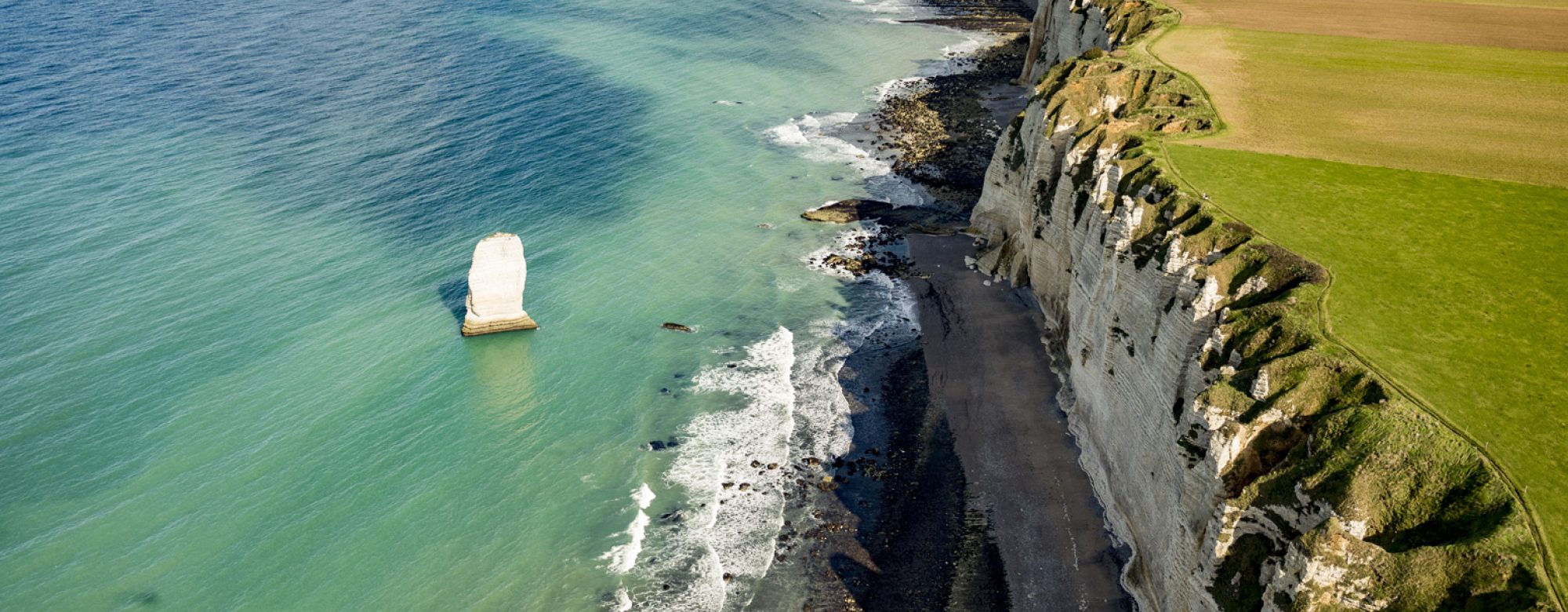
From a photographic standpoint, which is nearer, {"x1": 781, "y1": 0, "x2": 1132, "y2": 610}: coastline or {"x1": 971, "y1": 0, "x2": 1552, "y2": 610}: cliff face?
{"x1": 971, "y1": 0, "x2": 1552, "y2": 610}: cliff face

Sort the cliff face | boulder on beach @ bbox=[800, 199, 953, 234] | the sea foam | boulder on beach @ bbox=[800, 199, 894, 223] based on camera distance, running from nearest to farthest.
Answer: the cliff face, the sea foam, boulder on beach @ bbox=[800, 199, 953, 234], boulder on beach @ bbox=[800, 199, 894, 223]

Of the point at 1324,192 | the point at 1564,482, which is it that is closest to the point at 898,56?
the point at 1324,192

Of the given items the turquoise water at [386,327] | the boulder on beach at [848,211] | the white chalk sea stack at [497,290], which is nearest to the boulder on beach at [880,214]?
the boulder on beach at [848,211]

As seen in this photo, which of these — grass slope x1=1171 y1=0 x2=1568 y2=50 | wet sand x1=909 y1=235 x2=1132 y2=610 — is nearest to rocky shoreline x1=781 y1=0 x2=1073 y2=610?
wet sand x1=909 y1=235 x2=1132 y2=610

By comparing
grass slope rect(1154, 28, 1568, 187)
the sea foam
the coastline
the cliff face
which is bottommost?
the sea foam

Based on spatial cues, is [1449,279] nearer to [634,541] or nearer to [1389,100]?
[1389,100]

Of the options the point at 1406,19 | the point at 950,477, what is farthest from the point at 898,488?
the point at 1406,19

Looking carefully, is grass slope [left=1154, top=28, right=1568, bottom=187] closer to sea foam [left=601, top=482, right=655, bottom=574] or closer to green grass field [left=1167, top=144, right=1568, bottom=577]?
green grass field [left=1167, top=144, right=1568, bottom=577]
